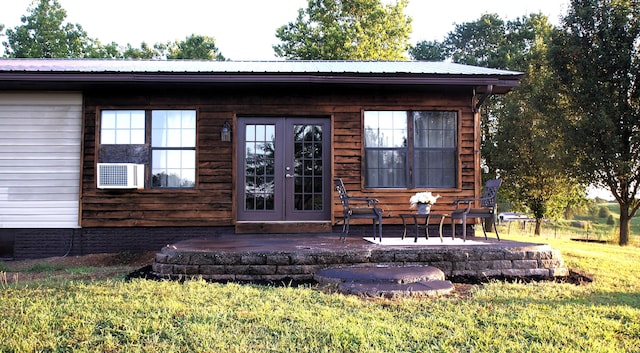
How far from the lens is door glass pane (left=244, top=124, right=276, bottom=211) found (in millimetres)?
8250

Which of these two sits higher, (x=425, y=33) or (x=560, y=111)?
(x=425, y=33)

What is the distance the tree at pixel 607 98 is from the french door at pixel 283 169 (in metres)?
8.76

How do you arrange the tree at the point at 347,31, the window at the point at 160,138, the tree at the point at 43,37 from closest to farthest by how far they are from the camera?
1. the window at the point at 160,138
2. the tree at the point at 347,31
3. the tree at the point at 43,37

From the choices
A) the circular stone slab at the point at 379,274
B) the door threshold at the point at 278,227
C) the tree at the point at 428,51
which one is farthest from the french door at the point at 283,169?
the tree at the point at 428,51

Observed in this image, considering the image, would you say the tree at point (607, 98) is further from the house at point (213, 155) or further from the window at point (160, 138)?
the window at point (160, 138)

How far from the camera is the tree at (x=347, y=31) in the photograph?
75.2ft

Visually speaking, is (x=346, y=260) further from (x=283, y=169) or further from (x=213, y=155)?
(x=213, y=155)

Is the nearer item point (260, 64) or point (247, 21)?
point (260, 64)

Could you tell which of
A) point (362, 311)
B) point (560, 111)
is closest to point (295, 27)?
point (560, 111)

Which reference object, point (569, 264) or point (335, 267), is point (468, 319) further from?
point (569, 264)

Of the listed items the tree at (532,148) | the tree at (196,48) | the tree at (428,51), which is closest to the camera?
the tree at (532,148)

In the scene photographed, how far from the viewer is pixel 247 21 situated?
907 inches

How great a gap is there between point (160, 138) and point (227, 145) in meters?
1.03

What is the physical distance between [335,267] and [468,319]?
1.99m
